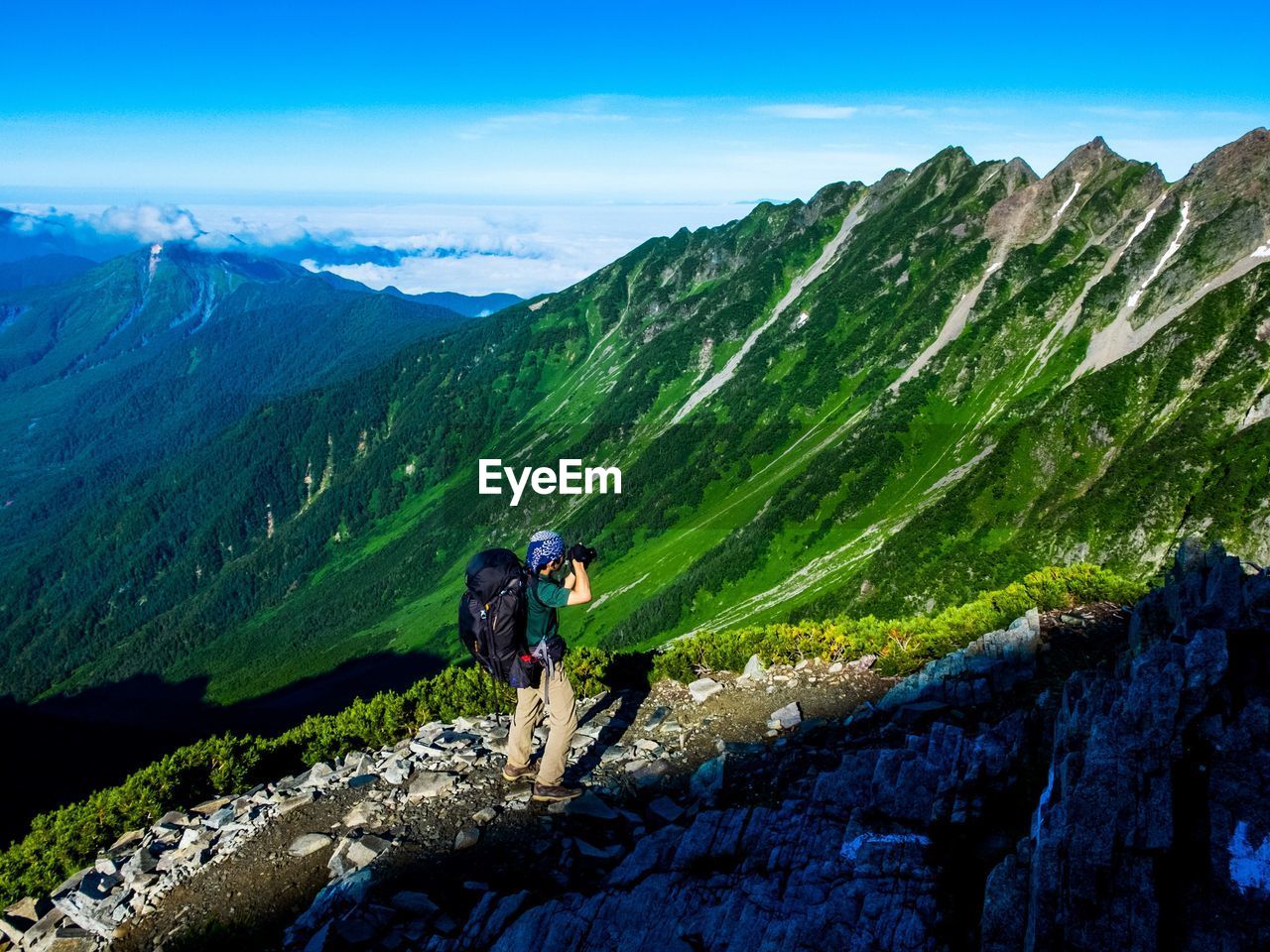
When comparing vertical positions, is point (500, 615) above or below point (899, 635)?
above

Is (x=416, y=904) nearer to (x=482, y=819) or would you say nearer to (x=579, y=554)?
(x=482, y=819)

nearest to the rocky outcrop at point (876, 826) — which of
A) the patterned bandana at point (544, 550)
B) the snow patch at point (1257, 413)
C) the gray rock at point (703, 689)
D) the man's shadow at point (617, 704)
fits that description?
the man's shadow at point (617, 704)

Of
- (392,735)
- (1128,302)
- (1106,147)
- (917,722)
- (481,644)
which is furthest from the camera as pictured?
(1106,147)

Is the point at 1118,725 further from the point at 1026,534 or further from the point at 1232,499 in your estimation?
the point at 1026,534

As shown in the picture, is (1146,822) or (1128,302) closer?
(1146,822)

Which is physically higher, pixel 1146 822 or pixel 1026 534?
pixel 1146 822

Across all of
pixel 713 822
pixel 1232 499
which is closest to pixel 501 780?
pixel 713 822

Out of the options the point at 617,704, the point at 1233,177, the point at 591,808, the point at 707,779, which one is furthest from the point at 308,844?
the point at 1233,177

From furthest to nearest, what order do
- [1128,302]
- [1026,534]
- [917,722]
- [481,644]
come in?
[1128,302] → [1026,534] → [917,722] → [481,644]
